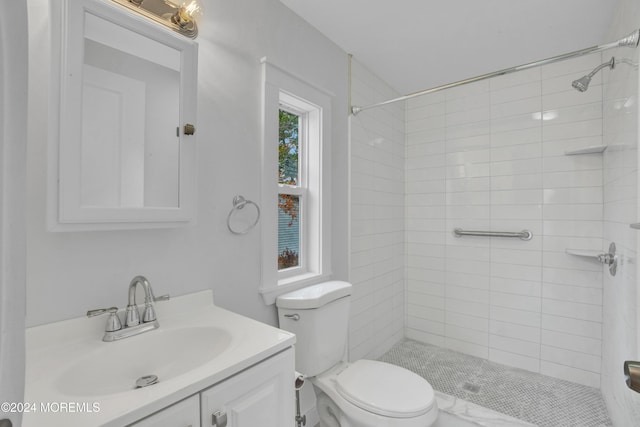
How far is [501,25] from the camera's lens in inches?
72.6

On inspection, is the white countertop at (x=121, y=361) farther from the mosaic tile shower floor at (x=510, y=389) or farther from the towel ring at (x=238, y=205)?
the mosaic tile shower floor at (x=510, y=389)

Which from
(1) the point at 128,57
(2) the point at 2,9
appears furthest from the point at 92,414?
(1) the point at 128,57

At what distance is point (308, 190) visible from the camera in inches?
75.2

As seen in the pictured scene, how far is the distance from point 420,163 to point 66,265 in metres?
2.65

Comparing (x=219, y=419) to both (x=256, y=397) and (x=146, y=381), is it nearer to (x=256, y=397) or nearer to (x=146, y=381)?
(x=256, y=397)

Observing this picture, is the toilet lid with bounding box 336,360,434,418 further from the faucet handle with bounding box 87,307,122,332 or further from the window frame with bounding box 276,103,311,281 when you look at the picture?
the faucet handle with bounding box 87,307,122,332

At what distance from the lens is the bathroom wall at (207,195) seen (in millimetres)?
894

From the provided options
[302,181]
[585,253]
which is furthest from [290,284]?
[585,253]

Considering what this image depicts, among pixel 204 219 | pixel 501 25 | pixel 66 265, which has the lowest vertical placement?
pixel 66 265

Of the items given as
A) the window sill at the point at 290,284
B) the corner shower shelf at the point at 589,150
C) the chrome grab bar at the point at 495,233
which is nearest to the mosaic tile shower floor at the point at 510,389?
the chrome grab bar at the point at 495,233

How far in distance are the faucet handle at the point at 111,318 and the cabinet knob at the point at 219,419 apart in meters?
0.44

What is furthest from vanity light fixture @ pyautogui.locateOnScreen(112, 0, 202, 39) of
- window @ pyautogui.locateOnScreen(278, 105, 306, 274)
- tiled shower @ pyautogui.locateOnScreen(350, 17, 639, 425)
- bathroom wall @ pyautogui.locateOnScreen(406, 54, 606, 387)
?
bathroom wall @ pyautogui.locateOnScreen(406, 54, 606, 387)

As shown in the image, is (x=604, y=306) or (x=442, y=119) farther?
(x=442, y=119)

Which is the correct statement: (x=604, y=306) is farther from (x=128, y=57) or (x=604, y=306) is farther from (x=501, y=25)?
(x=128, y=57)
